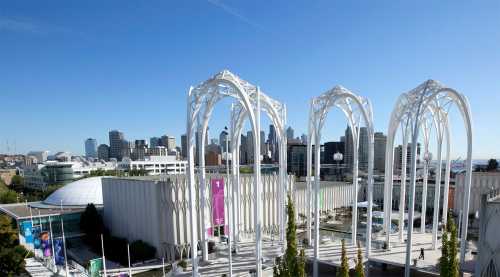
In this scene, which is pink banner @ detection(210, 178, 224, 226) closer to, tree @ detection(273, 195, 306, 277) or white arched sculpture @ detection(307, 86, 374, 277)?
white arched sculpture @ detection(307, 86, 374, 277)

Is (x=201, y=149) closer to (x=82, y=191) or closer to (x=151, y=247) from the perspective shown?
(x=151, y=247)

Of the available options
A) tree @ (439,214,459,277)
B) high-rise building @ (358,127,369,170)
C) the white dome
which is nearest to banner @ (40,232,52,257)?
the white dome

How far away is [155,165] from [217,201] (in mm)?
106839

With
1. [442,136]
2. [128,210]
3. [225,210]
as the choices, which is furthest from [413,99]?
[128,210]

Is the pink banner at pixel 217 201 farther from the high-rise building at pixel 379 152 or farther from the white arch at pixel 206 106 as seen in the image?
the high-rise building at pixel 379 152

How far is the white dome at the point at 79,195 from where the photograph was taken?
5222 centimetres

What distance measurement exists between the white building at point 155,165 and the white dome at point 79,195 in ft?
231

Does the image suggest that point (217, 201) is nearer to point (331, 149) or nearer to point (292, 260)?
point (292, 260)

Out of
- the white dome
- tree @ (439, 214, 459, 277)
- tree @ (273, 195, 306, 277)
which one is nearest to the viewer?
tree @ (439, 214, 459, 277)

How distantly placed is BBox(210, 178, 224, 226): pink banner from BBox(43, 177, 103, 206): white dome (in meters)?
30.0

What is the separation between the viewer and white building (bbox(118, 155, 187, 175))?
422ft

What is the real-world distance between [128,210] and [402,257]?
32.0m

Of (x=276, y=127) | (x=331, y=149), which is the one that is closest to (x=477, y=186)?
(x=276, y=127)

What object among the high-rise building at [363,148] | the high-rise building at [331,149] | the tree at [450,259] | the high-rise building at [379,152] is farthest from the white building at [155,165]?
the tree at [450,259]
